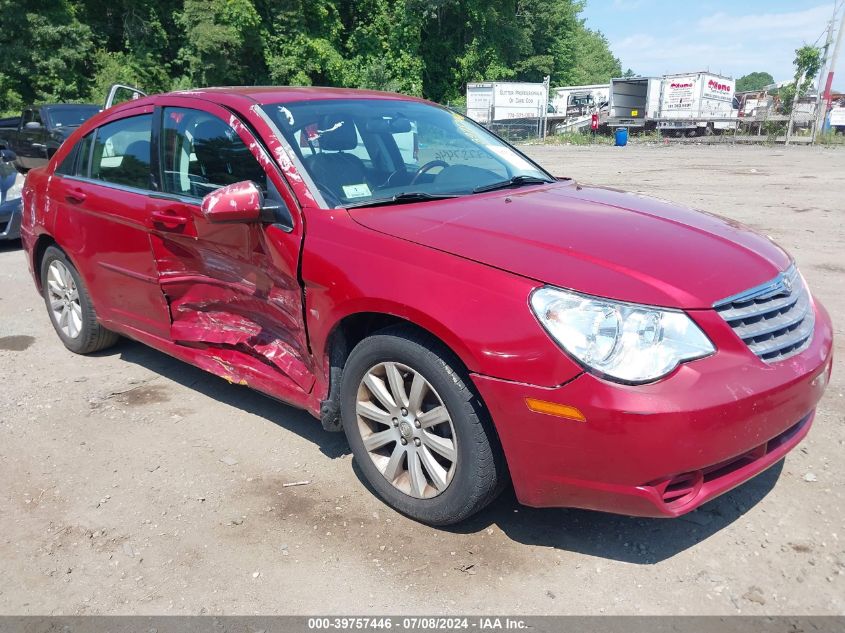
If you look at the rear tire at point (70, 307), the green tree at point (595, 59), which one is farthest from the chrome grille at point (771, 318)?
the green tree at point (595, 59)

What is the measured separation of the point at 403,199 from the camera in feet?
10.0

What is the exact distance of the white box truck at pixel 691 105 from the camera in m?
35.4

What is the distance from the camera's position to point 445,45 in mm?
41938

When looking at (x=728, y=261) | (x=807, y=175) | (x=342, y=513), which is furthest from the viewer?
(x=807, y=175)

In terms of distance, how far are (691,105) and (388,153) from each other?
36949 millimetres

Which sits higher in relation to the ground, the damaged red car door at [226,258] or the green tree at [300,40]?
the green tree at [300,40]

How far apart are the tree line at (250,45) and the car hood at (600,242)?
32.5 meters

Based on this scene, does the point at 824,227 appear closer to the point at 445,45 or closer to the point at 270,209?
the point at 270,209

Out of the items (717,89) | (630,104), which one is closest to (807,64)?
(717,89)

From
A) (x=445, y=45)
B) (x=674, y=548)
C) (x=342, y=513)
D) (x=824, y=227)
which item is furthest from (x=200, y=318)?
(x=445, y=45)

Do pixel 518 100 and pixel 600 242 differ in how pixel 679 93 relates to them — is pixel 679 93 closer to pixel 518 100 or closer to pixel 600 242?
pixel 518 100

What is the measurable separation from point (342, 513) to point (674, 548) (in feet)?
4.47

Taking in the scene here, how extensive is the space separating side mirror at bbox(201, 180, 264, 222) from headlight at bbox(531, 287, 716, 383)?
1371mm

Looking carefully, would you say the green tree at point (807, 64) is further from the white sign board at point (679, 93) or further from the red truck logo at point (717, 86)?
the white sign board at point (679, 93)
